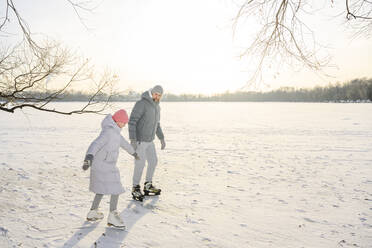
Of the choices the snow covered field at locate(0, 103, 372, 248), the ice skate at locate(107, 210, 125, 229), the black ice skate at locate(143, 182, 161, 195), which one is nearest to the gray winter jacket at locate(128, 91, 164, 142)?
the snow covered field at locate(0, 103, 372, 248)

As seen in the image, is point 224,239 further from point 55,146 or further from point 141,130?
point 55,146

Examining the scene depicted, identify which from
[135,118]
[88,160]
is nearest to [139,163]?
[135,118]

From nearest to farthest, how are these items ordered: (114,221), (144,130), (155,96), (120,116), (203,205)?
(114,221)
(120,116)
(203,205)
(144,130)
(155,96)

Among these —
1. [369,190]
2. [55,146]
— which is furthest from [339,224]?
[55,146]

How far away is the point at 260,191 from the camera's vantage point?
5.25 m

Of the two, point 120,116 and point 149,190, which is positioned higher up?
point 120,116

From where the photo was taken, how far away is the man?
14.9ft

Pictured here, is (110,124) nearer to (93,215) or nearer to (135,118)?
(135,118)

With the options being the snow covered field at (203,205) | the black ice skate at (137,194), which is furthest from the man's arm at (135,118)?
the black ice skate at (137,194)

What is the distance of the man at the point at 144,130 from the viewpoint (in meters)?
4.53

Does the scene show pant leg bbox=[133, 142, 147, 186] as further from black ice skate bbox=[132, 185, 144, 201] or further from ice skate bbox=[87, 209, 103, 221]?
ice skate bbox=[87, 209, 103, 221]

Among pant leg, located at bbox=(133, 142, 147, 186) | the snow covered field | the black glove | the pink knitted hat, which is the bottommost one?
the snow covered field

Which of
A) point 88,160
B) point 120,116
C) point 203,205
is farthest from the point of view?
point 203,205

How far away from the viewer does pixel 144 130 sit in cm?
463
